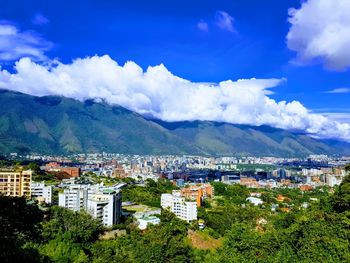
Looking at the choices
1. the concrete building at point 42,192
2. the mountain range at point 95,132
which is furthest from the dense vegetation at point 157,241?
the mountain range at point 95,132

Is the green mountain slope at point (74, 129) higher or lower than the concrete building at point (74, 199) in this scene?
higher

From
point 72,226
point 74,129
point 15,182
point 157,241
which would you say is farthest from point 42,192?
point 74,129

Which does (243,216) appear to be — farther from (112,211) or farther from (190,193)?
(190,193)

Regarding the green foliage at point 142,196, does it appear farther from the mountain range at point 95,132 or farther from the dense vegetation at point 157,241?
the mountain range at point 95,132

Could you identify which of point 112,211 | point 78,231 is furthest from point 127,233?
point 78,231

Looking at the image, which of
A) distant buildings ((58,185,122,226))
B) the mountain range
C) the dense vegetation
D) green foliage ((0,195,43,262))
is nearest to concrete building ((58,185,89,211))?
distant buildings ((58,185,122,226))

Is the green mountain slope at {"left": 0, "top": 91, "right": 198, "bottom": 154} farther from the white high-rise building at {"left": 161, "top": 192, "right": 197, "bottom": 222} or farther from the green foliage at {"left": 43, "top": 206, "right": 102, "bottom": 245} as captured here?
the green foliage at {"left": 43, "top": 206, "right": 102, "bottom": 245}

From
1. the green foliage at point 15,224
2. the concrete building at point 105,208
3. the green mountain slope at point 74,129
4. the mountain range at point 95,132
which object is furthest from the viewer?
the mountain range at point 95,132
